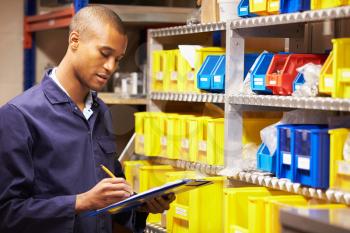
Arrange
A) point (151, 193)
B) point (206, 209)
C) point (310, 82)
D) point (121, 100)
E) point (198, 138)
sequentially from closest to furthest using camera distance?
point (151, 193) → point (310, 82) → point (206, 209) → point (198, 138) → point (121, 100)

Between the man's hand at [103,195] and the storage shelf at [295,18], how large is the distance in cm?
97

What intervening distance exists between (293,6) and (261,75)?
0.36 m

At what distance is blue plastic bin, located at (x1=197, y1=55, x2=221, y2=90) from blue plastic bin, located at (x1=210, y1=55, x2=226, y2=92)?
3 cm

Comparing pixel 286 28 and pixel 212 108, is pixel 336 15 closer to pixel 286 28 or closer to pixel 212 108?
pixel 286 28

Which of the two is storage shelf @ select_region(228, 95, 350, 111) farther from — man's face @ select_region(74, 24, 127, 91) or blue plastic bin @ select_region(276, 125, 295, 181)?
man's face @ select_region(74, 24, 127, 91)

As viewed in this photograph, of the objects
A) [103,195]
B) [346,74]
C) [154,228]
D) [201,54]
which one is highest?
[201,54]

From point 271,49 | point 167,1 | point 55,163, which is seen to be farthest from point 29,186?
point 167,1

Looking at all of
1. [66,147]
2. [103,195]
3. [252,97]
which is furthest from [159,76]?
[103,195]

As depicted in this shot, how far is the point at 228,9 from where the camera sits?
3.62m

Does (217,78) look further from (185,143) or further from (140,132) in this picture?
(140,132)

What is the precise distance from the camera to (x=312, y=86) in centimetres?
291

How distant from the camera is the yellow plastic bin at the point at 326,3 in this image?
2.74 metres

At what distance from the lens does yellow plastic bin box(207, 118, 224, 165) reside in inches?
143

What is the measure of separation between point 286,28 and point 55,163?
142 centimetres
